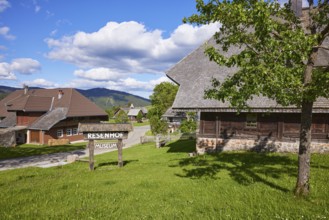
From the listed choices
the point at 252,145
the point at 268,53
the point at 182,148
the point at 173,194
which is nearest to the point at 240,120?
the point at 252,145

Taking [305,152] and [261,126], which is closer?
[305,152]

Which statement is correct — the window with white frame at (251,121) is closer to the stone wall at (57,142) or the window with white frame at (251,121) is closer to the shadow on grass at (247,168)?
the shadow on grass at (247,168)

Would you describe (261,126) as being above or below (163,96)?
below

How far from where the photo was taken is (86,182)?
38.5 feet

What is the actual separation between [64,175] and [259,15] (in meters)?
11.9

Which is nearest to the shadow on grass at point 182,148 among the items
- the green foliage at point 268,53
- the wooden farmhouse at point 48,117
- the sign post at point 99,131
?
the sign post at point 99,131

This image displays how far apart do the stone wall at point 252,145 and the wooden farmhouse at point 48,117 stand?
2997cm

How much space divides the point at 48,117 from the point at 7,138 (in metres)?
6.98

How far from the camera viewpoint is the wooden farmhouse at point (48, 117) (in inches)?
1668

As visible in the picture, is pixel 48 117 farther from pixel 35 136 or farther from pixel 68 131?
pixel 68 131

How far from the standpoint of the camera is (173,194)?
920 cm

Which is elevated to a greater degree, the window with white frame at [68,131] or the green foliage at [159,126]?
the green foliage at [159,126]

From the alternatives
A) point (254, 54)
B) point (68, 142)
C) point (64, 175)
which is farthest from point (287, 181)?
point (68, 142)

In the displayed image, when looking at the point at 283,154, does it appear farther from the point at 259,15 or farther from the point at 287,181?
the point at 259,15
